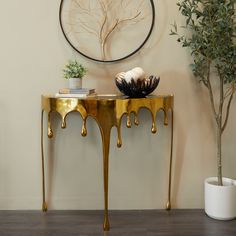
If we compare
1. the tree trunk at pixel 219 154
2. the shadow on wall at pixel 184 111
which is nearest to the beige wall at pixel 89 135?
the shadow on wall at pixel 184 111

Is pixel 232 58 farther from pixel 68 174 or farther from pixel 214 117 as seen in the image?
pixel 68 174

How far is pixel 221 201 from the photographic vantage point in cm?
197

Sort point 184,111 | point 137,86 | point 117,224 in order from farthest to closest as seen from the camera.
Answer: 1. point 184,111
2. point 117,224
3. point 137,86

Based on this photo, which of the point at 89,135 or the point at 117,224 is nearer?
the point at 117,224

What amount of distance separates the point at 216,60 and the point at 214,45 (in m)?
0.09

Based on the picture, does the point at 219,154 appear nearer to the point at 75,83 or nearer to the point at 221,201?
the point at 221,201

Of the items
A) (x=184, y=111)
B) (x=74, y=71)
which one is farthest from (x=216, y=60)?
(x=74, y=71)

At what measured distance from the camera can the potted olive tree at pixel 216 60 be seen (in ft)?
6.03

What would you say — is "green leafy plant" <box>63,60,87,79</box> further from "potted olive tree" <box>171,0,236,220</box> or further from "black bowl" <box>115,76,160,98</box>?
"potted olive tree" <box>171,0,236,220</box>

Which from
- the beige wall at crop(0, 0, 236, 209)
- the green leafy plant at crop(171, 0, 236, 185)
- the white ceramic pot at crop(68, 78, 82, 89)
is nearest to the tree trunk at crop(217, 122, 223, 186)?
the green leafy plant at crop(171, 0, 236, 185)

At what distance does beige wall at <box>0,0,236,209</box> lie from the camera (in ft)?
6.80

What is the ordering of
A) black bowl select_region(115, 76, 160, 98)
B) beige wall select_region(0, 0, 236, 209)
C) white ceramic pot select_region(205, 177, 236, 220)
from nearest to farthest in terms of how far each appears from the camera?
black bowl select_region(115, 76, 160, 98) → white ceramic pot select_region(205, 177, 236, 220) → beige wall select_region(0, 0, 236, 209)

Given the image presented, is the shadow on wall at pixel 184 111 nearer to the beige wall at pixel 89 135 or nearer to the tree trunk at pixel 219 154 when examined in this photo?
the beige wall at pixel 89 135

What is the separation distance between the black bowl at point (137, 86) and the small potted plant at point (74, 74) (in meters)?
0.23
